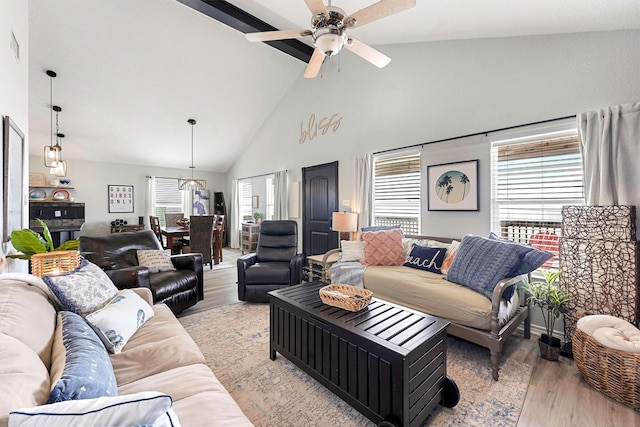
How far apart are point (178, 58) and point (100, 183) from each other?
Answer: 440 centimetres

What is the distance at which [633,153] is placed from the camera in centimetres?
216

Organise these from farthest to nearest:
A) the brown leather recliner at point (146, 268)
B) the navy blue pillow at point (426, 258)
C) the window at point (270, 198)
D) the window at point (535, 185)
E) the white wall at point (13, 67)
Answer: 1. the window at point (270, 198)
2. the navy blue pillow at point (426, 258)
3. the brown leather recliner at point (146, 268)
4. the window at point (535, 185)
5. the white wall at point (13, 67)

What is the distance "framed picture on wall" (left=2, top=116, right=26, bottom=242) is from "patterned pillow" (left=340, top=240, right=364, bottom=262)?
3052mm

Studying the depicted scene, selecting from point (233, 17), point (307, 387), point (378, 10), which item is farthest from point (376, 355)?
point (233, 17)

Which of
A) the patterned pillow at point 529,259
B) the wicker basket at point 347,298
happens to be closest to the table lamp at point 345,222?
the wicker basket at point 347,298

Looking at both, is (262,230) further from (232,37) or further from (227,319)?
(232,37)

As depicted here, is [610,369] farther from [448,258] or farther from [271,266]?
[271,266]

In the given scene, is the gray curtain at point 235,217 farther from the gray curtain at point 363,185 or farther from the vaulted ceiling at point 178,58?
the gray curtain at point 363,185

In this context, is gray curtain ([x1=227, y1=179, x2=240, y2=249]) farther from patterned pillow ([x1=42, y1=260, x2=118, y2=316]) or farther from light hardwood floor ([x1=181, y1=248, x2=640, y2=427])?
light hardwood floor ([x1=181, y1=248, x2=640, y2=427])

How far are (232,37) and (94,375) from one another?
4.80 meters

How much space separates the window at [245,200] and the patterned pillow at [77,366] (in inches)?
250

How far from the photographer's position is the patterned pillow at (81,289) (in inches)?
59.0

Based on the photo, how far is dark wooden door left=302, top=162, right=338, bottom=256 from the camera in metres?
4.84

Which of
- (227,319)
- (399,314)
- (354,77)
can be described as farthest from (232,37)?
(399,314)
